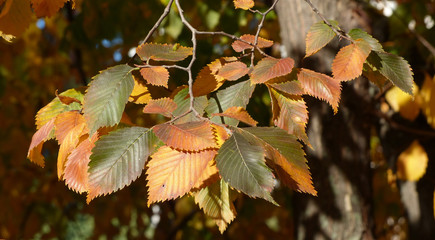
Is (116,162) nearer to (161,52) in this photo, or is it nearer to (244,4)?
(161,52)

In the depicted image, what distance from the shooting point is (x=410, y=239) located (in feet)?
6.04

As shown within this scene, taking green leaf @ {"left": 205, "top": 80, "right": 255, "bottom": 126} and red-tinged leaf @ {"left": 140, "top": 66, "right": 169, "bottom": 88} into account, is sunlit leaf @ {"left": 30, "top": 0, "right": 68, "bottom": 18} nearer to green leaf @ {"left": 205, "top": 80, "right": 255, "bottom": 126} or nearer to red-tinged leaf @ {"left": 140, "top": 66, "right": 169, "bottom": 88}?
red-tinged leaf @ {"left": 140, "top": 66, "right": 169, "bottom": 88}

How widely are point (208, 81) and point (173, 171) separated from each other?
22 cm

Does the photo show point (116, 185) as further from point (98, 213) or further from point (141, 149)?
point (98, 213)

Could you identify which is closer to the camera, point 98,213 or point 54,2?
point 54,2

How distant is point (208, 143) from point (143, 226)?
3.18 m

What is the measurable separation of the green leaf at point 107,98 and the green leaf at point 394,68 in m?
0.42

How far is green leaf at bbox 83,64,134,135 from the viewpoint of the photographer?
2.15 ft

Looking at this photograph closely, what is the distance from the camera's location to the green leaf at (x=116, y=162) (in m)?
0.60

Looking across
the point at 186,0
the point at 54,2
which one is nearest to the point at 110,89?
the point at 54,2

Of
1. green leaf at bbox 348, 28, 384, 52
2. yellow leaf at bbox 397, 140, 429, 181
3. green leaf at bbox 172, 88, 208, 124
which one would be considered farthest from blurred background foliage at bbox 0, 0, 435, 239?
green leaf at bbox 348, 28, 384, 52

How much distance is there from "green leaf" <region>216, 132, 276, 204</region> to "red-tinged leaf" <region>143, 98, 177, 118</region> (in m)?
0.14

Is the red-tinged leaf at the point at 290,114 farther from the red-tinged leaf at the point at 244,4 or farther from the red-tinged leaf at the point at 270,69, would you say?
the red-tinged leaf at the point at 244,4

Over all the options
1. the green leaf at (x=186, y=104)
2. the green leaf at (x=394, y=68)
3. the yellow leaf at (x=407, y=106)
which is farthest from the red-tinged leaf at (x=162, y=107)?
the yellow leaf at (x=407, y=106)
